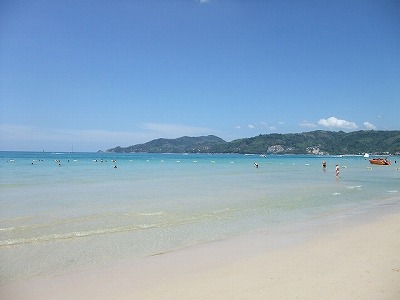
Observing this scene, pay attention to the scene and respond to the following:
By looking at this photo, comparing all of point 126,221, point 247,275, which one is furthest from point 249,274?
point 126,221

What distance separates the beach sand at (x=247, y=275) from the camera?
545 cm

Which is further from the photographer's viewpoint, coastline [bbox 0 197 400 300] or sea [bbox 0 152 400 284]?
sea [bbox 0 152 400 284]

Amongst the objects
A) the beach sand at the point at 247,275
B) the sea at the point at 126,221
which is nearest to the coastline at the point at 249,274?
the beach sand at the point at 247,275

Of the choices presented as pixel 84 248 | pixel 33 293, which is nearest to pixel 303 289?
pixel 33 293

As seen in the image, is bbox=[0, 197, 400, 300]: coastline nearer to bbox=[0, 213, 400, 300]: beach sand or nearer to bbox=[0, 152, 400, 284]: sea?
bbox=[0, 213, 400, 300]: beach sand

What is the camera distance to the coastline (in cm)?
545

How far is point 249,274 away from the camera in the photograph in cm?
632

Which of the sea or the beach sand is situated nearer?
the beach sand

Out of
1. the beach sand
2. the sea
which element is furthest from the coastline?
the sea

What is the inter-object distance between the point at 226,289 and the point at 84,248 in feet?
14.8

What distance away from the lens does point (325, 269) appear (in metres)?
6.42

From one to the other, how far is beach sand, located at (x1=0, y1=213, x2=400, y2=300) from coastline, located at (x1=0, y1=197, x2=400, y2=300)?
0.02 meters

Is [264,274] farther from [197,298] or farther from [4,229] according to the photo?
[4,229]

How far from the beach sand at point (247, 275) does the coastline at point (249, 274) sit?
0.02 meters
